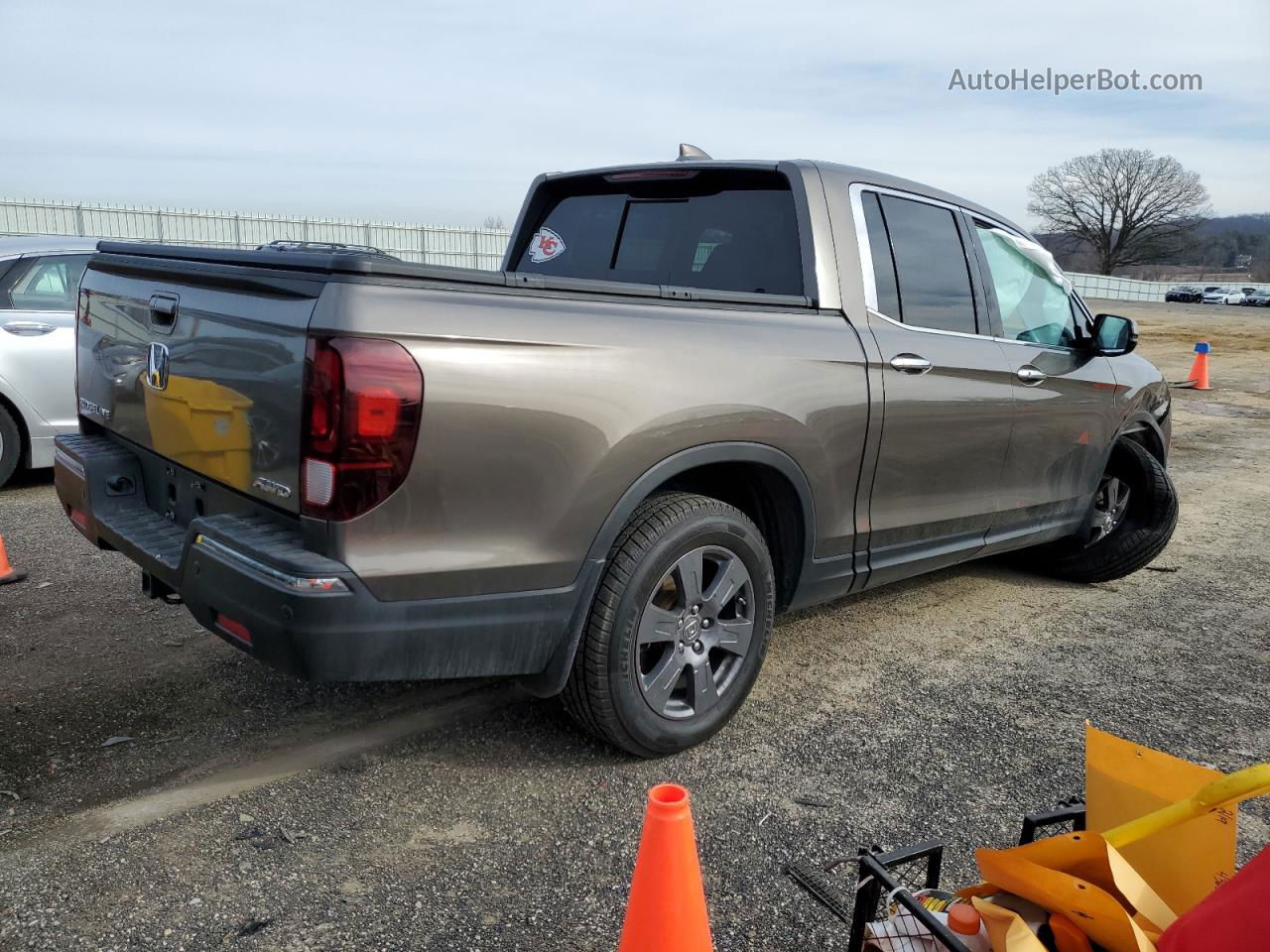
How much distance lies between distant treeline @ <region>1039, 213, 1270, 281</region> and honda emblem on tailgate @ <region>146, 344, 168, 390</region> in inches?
2950

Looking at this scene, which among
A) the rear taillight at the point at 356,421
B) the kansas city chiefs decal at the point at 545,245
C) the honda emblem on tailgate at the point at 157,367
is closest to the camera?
the rear taillight at the point at 356,421

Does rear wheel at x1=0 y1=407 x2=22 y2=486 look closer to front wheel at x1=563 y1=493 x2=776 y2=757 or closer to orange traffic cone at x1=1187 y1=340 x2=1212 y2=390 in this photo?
front wheel at x1=563 y1=493 x2=776 y2=757

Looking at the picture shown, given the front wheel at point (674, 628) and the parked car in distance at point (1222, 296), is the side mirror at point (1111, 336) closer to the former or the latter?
the front wheel at point (674, 628)

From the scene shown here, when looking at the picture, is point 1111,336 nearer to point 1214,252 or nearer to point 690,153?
point 690,153

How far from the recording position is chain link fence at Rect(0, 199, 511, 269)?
20703 millimetres

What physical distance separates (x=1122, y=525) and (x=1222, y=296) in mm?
70716

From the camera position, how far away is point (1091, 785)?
2.14m

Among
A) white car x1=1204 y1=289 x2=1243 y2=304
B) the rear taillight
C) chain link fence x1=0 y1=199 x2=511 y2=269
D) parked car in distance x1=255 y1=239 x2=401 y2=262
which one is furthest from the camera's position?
white car x1=1204 y1=289 x2=1243 y2=304

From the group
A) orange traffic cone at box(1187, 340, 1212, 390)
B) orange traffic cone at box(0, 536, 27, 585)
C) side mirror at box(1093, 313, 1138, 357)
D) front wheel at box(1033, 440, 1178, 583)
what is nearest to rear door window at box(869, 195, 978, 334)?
side mirror at box(1093, 313, 1138, 357)

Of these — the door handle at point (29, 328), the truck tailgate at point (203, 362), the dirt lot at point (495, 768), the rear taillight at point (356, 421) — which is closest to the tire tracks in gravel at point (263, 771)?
the dirt lot at point (495, 768)

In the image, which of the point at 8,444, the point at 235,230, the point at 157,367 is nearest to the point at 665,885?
the point at 157,367

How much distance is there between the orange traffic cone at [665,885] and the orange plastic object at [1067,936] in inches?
25.4

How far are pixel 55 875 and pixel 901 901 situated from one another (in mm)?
2006

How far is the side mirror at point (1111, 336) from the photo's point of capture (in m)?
4.64
